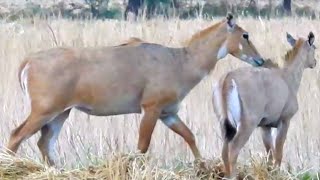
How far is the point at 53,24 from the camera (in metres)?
17.4

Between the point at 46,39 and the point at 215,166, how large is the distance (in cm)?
659

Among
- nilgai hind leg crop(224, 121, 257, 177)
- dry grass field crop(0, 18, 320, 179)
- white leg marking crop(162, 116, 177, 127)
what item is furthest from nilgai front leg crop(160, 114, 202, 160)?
nilgai hind leg crop(224, 121, 257, 177)

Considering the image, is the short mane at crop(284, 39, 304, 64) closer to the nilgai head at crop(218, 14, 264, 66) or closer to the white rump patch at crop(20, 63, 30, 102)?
the nilgai head at crop(218, 14, 264, 66)

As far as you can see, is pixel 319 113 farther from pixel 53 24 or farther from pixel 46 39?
pixel 53 24

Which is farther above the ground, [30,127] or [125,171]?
[125,171]

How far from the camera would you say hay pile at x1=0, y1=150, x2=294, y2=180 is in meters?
7.52

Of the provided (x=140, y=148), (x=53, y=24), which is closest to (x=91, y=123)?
(x=140, y=148)

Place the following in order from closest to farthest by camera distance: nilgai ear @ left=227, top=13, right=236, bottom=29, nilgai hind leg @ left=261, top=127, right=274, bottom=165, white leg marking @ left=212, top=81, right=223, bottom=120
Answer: white leg marking @ left=212, top=81, right=223, bottom=120 → nilgai hind leg @ left=261, top=127, right=274, bottom=165 → nilgai ear @ left=227, top=13, right=236, bottom=29

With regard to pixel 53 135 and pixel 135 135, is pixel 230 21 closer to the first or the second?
pixel 135 135

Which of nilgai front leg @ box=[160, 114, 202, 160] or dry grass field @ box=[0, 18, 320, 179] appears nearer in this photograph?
dry grass field @ box=[0, 18, 320, 179]

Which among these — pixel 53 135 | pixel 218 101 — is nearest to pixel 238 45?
pixel 218 101

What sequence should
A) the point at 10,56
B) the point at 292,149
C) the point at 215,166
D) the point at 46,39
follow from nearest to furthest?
the point at 215,166
the point at 292,149
the point at 10,56
the point at 46,39

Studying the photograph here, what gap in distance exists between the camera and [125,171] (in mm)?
7574

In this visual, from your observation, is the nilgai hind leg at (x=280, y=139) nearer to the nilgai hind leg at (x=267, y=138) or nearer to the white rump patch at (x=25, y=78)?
the nilgai hind leg at (x=267, y=138)
